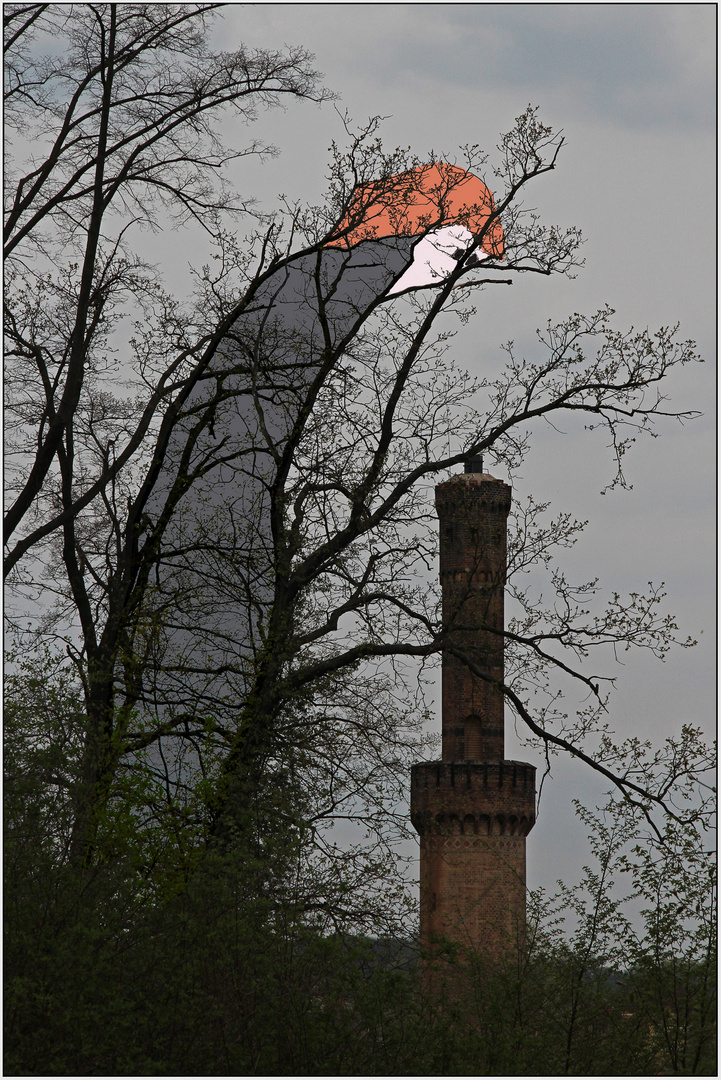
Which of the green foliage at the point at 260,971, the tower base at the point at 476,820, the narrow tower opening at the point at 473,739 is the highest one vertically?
the narrow tower opening at the point at 473,739

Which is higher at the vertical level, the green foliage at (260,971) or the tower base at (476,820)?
the tower base at (476,820)

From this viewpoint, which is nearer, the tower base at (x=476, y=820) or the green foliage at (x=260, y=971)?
the green foliage at (x=260, y=971)

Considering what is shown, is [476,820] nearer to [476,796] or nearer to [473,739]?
[476,796]

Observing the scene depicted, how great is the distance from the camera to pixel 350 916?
31.0 feet

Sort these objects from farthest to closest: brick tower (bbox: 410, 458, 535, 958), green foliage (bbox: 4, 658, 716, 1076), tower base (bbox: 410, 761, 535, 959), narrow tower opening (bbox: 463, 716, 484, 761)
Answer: narrow tower opening (bbox: 463, 716, 484, 761) → tower base (bbox: 410, 761, 535, 959) → brick tower (bbox: 410, 458, 535, 958) → green foliage (bbox: 4, 658, 716, 1076)

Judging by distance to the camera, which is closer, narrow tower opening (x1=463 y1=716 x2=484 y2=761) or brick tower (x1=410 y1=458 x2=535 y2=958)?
brick tower (x1=410 y1=458 x2=535 y2=958)

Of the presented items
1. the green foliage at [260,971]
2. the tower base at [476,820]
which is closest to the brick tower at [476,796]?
the tower base at [476,820]

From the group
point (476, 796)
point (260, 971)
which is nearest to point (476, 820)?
point (476, 796)

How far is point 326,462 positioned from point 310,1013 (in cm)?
559

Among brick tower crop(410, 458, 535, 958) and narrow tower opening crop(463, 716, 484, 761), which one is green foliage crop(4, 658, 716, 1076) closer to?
brick tower crop(410, 458, 535, 958)

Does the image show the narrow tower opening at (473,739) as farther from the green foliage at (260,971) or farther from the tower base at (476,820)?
the green foliage at (260,971)

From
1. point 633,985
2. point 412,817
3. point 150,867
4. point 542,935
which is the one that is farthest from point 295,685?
point 633,985

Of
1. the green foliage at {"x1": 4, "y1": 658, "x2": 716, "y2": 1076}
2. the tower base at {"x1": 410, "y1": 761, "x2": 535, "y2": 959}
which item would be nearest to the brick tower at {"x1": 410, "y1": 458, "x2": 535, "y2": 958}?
the tower base at {"x1": 410, "y1": 761, "x2": 535, "y2": 959}

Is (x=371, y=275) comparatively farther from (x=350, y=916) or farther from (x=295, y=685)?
(x=350, y=916)
